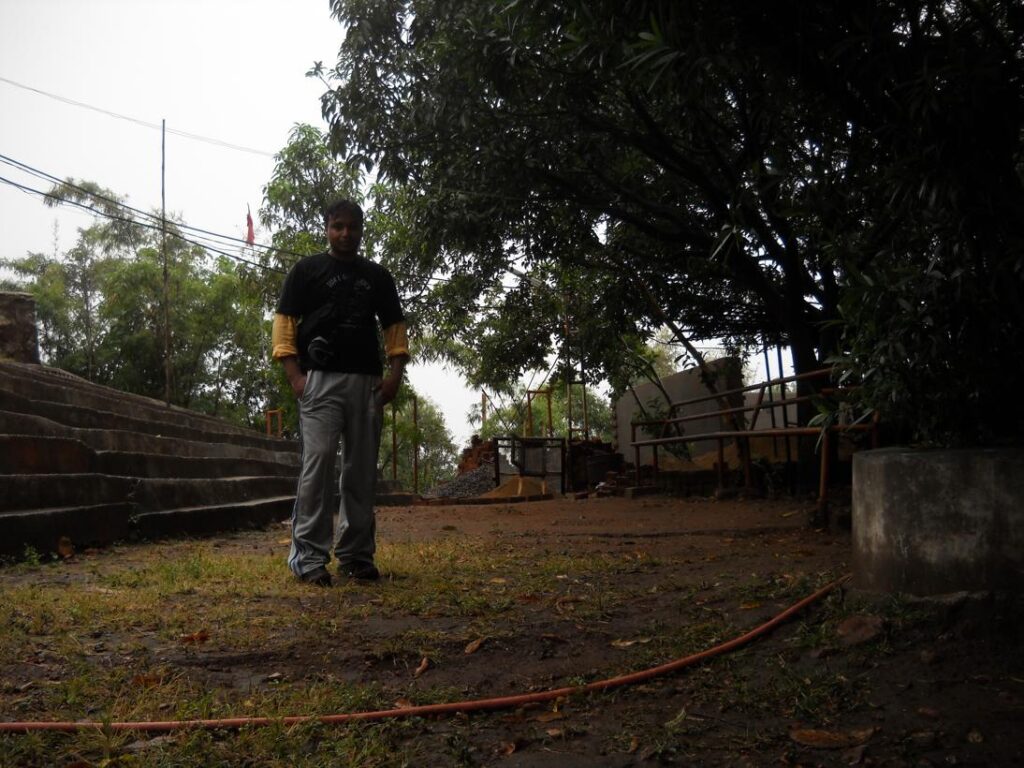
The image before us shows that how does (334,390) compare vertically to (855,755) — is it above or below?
above

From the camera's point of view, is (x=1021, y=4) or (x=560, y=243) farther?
(x=560, y=243)

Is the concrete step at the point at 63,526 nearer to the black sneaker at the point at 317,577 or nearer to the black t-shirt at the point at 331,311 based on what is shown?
the black sneaker at the point at 317,577

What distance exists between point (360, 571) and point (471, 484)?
1609 centimetres

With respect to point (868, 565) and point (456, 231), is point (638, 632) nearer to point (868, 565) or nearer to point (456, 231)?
point (868, 565)

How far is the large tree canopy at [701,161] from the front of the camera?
300cm

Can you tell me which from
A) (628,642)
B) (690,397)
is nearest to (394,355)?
(628,642)

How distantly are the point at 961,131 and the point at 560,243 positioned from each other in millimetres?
7105

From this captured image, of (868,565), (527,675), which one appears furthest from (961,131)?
(527,675)

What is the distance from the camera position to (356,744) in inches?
93.2

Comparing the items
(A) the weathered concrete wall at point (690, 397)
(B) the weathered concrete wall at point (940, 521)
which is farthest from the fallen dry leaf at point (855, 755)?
(A) the weathered concrete wall at point (690, 397)

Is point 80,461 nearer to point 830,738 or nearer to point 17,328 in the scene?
point 830,738

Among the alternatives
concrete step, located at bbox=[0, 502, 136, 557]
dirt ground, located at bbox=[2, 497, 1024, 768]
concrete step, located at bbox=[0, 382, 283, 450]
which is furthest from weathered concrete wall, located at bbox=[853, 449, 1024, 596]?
concrete step, located at bbox=[0, 382, 283, 450]

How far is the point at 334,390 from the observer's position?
4.62 metres

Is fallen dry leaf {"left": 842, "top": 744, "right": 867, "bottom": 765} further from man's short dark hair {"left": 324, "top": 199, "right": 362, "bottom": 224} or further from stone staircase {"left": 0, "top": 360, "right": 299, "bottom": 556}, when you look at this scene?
stone staircase {"left": 0, "top": 360, "right": 299, "bottom": 556}
